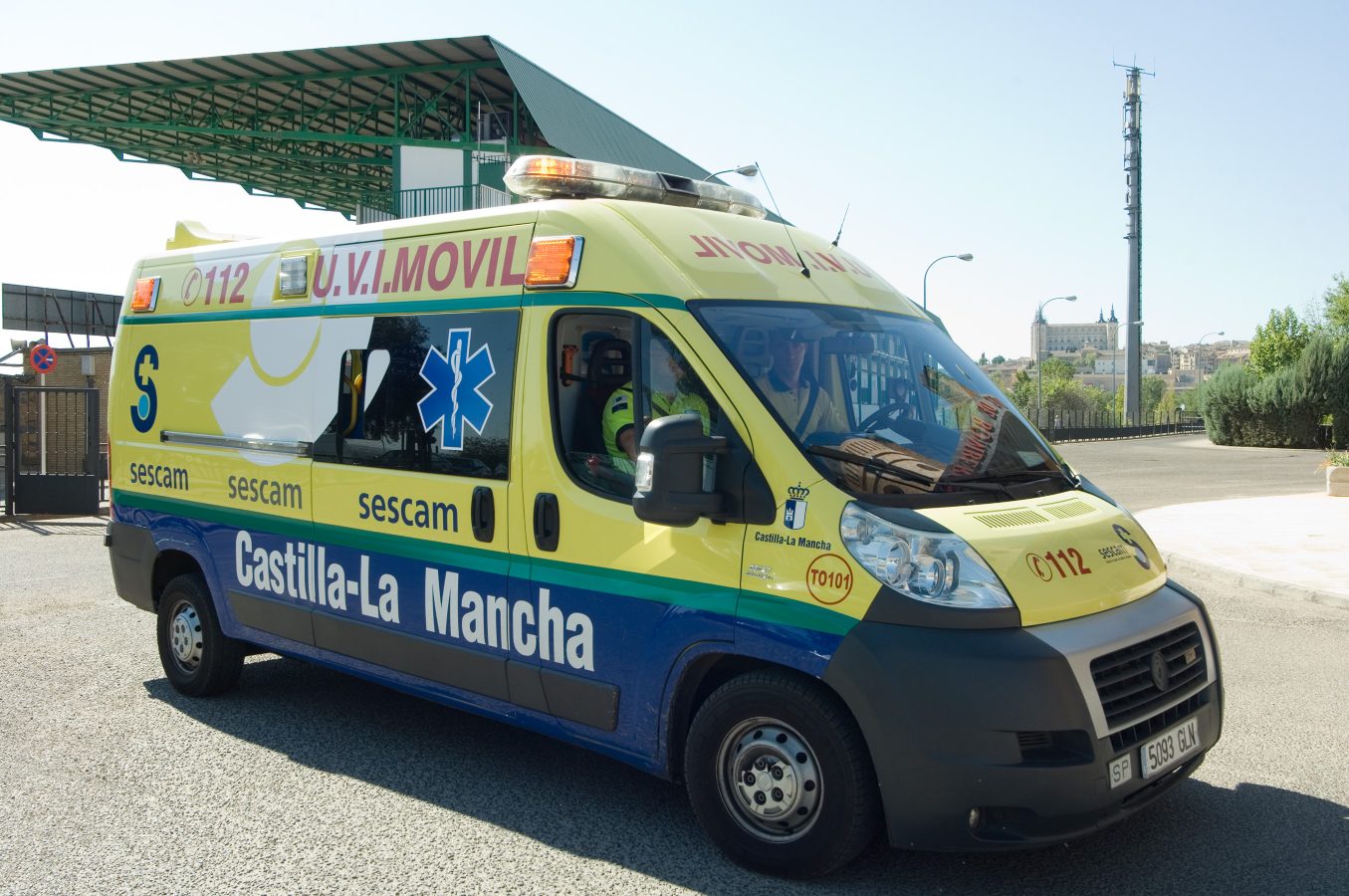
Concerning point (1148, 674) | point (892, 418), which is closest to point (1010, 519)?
point (892, 418)

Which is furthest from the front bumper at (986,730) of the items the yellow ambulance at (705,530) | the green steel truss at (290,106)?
the green steel truss at (290,106)

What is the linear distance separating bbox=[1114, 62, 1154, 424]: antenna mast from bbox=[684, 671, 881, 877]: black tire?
248ft

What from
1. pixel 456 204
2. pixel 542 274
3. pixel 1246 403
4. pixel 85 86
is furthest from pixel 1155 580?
pixel 1246 403

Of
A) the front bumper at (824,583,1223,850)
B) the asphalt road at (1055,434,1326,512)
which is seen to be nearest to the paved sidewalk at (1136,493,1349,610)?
the asphalt road at (1055,434,1326,512)

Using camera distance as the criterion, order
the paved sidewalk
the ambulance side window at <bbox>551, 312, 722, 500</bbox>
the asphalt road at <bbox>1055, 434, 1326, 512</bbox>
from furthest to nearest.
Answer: the asphalt road at <bbox>1055, 434, 1326, 512</bbox>, the paved sidewalk, the ambulance side window at <bbox>551, 312, 722, 500</bbox>

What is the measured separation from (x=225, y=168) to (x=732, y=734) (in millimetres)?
40836

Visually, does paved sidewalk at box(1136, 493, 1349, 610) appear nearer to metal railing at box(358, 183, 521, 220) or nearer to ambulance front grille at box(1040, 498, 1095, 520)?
ambulance front grille at box(1040, 498, 1095, 520)

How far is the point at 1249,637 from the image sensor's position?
796 centimetres

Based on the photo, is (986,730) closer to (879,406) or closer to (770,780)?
(770,780)

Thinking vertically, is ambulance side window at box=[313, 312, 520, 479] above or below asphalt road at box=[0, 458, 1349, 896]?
above

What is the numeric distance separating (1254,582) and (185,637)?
884cm

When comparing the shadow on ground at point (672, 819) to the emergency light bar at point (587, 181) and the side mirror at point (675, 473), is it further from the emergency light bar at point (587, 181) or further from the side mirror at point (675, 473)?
the emergency light bar at point (587, 181)

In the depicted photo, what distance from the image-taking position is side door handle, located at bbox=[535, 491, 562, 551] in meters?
4.32

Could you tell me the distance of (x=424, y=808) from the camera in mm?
4512
